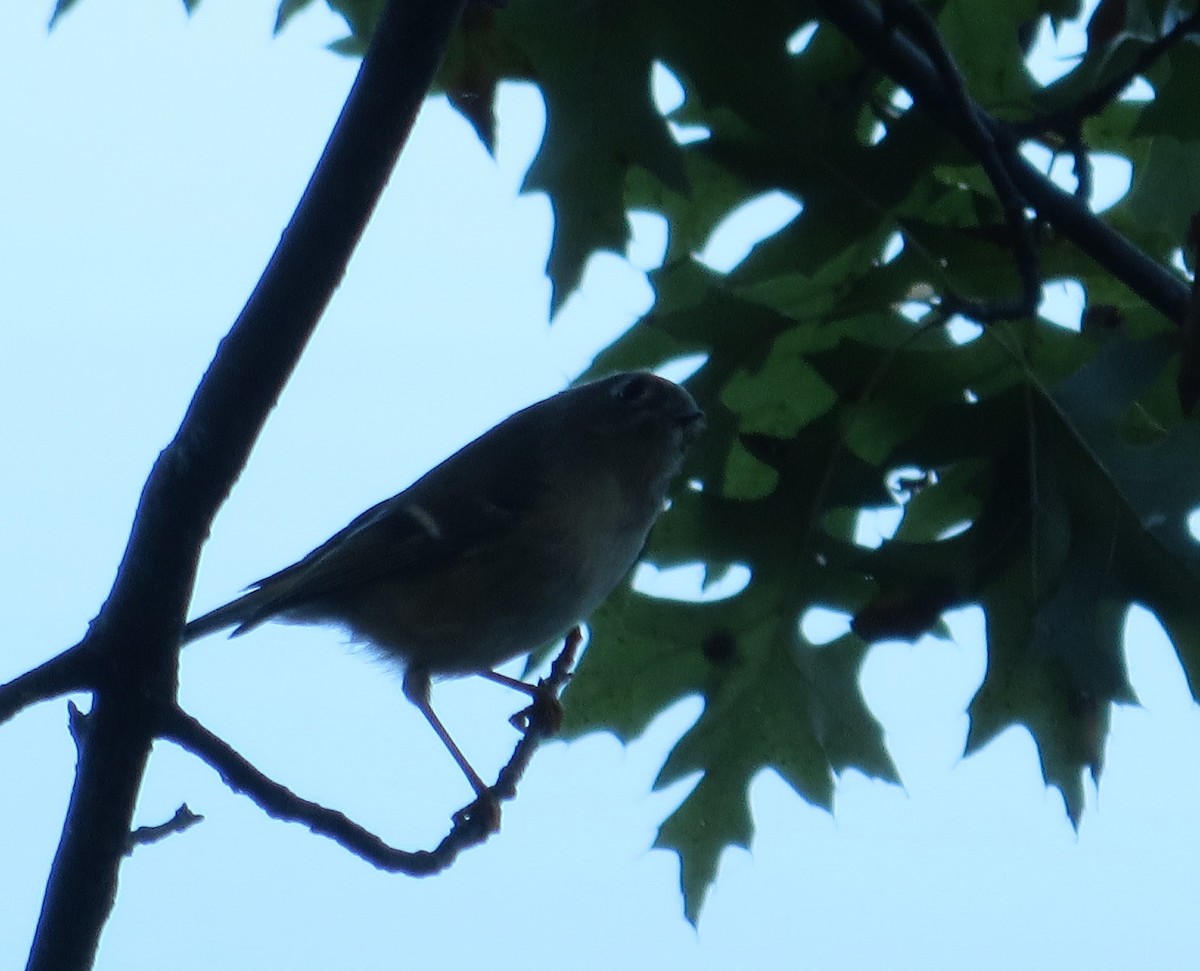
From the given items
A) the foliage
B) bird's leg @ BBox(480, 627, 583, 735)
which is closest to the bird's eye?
the foliage

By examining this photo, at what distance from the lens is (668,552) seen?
2279 millimetres

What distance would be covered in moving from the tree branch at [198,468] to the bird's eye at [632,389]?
1.14 metres

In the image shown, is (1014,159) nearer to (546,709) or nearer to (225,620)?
(546,709)

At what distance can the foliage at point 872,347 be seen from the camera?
6.26ft

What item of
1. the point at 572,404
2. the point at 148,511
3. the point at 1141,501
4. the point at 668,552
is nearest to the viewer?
the point at 148,511

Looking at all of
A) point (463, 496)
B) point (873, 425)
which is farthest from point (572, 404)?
point (873, 425)

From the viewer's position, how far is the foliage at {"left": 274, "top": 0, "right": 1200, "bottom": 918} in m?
1.91

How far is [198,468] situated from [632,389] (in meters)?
1.22

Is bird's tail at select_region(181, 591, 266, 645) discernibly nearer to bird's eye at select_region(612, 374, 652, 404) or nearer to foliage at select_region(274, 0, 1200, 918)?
foliage at select_region(274, 0, 1200, 918)

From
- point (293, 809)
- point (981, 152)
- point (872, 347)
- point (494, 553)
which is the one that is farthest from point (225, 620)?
point (981, 152)

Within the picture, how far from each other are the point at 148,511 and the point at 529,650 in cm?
94

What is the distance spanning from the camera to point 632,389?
8.72ft

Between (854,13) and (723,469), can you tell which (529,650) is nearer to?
(723,469)

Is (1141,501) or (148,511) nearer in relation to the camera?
(148,511)
